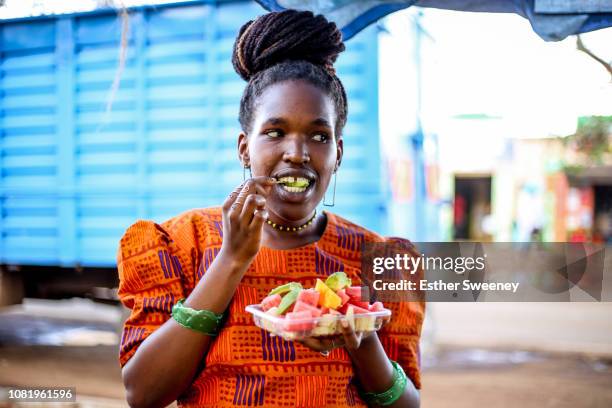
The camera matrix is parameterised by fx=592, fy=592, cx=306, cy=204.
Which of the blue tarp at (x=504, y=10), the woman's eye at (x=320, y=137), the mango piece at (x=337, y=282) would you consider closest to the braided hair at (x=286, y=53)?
the woman's eye at (x=320, y=137)

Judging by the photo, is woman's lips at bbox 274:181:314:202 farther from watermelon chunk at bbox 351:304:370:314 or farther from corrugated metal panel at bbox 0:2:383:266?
corrugated metal panel at bbox 0:2:383:266

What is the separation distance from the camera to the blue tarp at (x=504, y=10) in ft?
6.09

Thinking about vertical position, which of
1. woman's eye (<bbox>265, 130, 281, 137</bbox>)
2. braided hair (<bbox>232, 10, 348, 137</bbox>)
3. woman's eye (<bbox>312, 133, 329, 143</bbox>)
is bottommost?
woman's eye (<bbox>312, 133, 329, 143</bbox>)

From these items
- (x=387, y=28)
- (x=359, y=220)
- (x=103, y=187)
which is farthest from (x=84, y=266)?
(x=387, y=28)

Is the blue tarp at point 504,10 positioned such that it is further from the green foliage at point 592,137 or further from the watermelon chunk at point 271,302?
the green foliage at point 592,137

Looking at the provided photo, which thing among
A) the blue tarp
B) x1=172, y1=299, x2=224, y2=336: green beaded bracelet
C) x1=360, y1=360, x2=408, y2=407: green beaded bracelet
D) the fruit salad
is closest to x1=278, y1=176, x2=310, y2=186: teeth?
the fruit salad

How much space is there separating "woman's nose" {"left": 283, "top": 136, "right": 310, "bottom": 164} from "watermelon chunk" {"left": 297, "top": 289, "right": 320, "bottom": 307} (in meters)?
0.34

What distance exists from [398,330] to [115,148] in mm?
3713

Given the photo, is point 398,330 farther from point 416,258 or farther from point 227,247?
point 227,247

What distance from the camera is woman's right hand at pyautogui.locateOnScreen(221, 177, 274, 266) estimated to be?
1383 millimetres

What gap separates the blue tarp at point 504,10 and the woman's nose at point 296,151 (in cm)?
66

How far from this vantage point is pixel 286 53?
1626mm

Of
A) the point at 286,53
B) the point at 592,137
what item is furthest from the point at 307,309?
the point at 592,137

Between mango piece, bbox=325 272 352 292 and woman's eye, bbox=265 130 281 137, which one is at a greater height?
woman's eye, bbox=265 130 281 137
